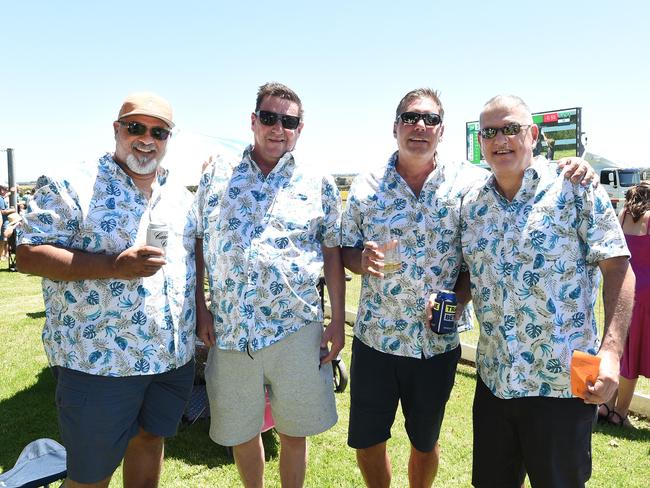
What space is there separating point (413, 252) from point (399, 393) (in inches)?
33.9

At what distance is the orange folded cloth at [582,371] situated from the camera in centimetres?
212

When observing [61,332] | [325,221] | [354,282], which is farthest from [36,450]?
[354,282]

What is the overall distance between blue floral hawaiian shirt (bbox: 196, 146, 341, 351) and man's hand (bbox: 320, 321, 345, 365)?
12 centimetres

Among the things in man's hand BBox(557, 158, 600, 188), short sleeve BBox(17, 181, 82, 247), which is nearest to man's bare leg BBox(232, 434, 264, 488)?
short sleeve BBox(17, 181, 82, 247)

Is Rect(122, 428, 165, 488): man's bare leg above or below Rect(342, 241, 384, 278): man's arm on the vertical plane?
below

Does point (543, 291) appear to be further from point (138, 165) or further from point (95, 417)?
point (95, 417)

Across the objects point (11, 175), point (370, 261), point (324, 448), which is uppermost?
point (11, 175)

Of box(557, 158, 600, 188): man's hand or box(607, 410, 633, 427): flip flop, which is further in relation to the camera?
box(607, 410, 633, 427): flip flop

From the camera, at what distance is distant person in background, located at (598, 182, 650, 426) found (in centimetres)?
467

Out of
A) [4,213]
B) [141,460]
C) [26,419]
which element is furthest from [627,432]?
[4,213]

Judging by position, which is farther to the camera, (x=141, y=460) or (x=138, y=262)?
(x=141, y=460)

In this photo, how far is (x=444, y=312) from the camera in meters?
2.70

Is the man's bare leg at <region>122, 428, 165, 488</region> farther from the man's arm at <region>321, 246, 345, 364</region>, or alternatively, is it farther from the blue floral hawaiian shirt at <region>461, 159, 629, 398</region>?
the blue floral hawaiian shirt at <region>461, 159, 629, 398</region>

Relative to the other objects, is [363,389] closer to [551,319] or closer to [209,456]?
[551,319]
